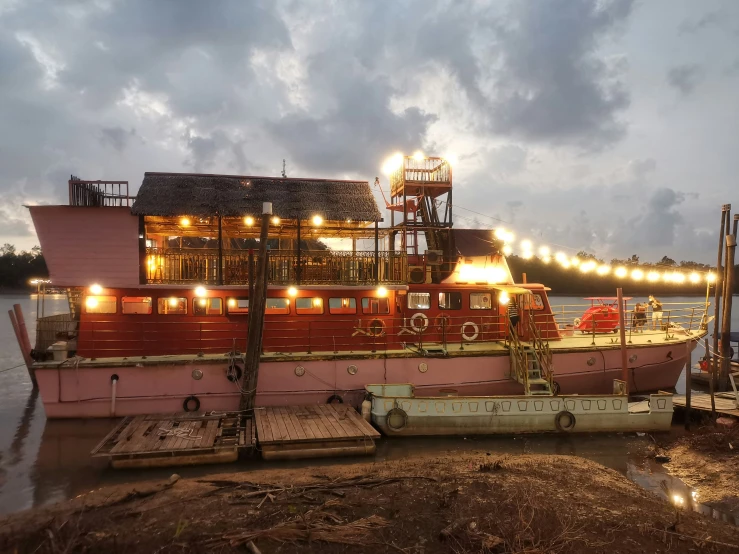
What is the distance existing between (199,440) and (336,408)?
13.7 feet

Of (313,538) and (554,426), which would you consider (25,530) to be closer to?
(313,538)

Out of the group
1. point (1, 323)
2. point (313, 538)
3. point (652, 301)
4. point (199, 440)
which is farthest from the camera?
point (1, 323)

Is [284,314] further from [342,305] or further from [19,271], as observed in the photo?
[19,271]

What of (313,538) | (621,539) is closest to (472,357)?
(621,539)

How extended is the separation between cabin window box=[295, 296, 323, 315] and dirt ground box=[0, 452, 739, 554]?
6643mm

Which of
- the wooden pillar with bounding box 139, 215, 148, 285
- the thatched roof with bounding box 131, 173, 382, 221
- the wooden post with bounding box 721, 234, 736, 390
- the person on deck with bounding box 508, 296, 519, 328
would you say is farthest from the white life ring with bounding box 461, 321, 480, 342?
the wooden pillar with bounding box 139, 215, 148, 285

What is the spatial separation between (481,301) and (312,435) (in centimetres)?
848

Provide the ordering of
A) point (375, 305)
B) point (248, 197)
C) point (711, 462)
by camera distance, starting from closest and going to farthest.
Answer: point (711, 462)
point (248, 197)
point (375, 305)

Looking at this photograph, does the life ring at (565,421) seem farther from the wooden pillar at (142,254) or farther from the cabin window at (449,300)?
the wooden pillar at (142,254)

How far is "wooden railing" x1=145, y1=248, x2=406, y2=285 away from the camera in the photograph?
16172 mm

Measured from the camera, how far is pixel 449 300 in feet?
59.2

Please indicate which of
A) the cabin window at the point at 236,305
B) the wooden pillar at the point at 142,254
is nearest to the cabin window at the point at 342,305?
the cabin window at the point at 236,305

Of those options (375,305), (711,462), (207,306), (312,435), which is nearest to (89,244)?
(207,306)

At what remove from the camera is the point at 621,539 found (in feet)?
26.6
